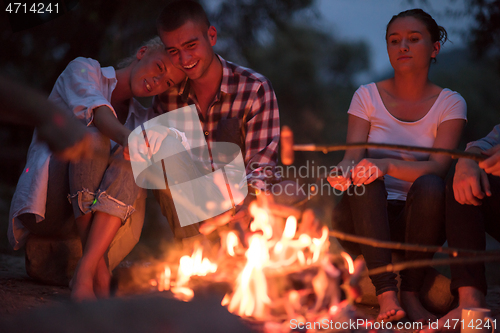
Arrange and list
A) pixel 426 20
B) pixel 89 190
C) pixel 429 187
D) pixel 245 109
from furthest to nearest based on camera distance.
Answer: pixel 245 109
pixel 426 20
pixel 89 190
pixel 429 187

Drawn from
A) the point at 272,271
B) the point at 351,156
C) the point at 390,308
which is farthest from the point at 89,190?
the point at 390,308

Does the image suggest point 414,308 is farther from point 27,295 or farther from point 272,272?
point 27,295

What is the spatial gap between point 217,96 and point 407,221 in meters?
1.51

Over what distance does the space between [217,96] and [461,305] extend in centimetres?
193

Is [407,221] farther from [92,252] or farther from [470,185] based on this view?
[92,252]

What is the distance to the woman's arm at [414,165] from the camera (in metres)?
2.09

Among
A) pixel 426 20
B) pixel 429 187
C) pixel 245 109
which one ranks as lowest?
pixel 429 187

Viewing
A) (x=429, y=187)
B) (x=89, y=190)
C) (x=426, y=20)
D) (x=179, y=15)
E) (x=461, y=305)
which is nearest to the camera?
(x=461, y=305)

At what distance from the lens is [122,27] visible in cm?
466

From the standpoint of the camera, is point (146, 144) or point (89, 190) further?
point (146, 144)

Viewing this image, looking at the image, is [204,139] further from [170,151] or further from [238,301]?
[238,301]

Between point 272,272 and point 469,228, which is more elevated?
point 469,228

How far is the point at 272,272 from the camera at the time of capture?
2.02m

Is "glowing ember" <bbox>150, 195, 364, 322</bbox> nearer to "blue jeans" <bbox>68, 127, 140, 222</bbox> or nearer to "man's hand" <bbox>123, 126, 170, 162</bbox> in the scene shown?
"blue jeans" <bbox>68, 127, 140, 222</bbox>
